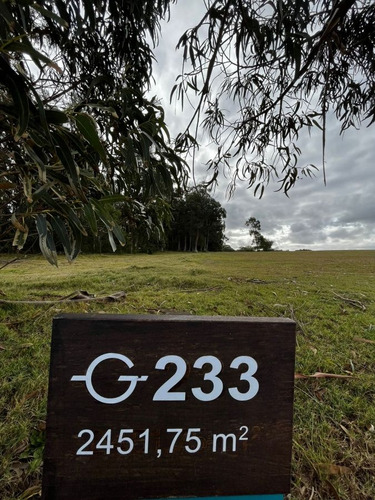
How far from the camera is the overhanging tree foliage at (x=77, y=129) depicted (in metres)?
0.62

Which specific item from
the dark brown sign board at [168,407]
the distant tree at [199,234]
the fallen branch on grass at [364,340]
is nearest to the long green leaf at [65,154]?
the dark brown sign board at [168,407]

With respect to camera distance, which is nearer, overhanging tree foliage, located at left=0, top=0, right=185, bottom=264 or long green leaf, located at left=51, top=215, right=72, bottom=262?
overhanging tree foliage, located at left=0, top=0, right=185, bottom=264

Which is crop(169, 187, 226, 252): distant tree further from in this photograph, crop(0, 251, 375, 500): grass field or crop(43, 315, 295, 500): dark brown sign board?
crop(43, 315, 295, 500): dark brown sign board

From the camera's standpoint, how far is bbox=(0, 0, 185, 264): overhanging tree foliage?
2.05 ft

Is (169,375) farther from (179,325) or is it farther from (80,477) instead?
(80,477)

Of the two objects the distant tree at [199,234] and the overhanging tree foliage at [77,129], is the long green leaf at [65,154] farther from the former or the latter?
the distant tree at [199,234]

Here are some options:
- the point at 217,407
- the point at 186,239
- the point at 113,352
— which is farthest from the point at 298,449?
the point at 186,239

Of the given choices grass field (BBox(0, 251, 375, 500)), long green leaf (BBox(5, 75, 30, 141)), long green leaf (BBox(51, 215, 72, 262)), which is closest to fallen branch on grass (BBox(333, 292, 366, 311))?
grass field (BBox(0, 251, 375, 500))

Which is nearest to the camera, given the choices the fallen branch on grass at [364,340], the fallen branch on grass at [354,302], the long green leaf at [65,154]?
the long green leaf at [65,154]

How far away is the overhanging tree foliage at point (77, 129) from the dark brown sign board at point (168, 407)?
39cm

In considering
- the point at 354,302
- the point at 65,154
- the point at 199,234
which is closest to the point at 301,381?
the point at 65,154

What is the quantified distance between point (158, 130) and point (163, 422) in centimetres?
105

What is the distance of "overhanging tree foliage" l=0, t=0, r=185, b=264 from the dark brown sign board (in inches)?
15.2

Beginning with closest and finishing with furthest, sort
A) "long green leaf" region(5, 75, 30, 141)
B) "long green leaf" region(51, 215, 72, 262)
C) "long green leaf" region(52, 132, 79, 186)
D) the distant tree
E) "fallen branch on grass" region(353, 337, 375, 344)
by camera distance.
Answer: "long green leaf" region(5, 75, 30, 141) < "long green leaf" region(52, 132, 79, 186) < "long green leaf" region(51, 215, 72, 262) < "fallen branch on grass" region(353, 337, 375, 344) < the distant tree
